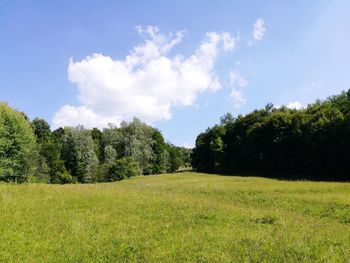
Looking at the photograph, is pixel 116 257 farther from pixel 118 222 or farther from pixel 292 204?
pixel 292 204

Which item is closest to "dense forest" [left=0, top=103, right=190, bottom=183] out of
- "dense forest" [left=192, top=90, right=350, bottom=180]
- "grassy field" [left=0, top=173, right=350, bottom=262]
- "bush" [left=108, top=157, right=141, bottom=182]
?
"bush" [left=108, top=157, right=141, bottom=182]

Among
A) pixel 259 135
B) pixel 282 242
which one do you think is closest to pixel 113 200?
pixel 282 242

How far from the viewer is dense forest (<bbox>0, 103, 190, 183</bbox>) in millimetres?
72062

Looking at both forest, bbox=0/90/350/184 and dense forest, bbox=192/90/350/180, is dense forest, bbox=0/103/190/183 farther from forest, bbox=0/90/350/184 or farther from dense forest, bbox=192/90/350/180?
dense forest, bbox=192/90/350/180

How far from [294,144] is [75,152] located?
54612 millimetres

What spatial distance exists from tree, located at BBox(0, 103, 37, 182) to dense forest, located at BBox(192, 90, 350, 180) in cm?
4398

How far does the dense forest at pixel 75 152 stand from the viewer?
72.1 meters

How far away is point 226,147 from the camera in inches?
4126

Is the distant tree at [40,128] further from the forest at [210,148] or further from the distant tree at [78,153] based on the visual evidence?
the distant tree at [78,153]

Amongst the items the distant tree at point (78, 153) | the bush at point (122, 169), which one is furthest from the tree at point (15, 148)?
the distant tree at point (78, 153)

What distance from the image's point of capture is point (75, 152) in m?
99.8

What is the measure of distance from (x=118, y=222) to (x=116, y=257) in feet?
16.1

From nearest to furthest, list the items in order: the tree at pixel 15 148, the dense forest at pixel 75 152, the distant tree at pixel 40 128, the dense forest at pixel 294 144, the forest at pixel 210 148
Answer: the dense forest at pixel 294 144 → the forest at pixel 210 148 → the tree at pixel 15 148 → the dense forest at pixel 75 152 → the distant tree at pixel 40 128

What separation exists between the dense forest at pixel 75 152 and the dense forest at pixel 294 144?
860 inches
